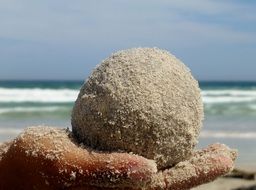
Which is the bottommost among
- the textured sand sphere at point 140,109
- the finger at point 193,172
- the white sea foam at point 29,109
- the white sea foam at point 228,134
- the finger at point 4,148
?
the white sea foam at point 29,109

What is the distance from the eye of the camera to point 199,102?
3.37 meters

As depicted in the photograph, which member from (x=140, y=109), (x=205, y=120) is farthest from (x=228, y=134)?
(x=140, y=109)

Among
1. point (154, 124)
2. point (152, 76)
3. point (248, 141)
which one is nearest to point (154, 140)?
point (154, 124)

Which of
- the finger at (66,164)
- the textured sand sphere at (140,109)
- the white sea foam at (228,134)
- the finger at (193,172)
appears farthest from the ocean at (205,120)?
the finger at (66,164)

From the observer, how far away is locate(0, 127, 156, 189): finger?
2922 millimetres

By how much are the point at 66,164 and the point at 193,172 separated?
67cm

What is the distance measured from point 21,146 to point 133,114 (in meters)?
0.60

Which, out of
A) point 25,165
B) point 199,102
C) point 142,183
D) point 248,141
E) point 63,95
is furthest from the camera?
point 63,95

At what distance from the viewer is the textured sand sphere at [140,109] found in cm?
308

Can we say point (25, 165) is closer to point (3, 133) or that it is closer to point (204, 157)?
point (204, 157)

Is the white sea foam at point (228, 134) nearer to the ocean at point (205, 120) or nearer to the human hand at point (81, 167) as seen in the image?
the ocean at point (205, 120)

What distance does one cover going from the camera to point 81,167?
2971 millimetres

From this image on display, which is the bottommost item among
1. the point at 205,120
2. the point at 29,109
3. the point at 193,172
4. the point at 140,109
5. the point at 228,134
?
the point at 29,109

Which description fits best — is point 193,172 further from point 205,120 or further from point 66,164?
point 205,120
